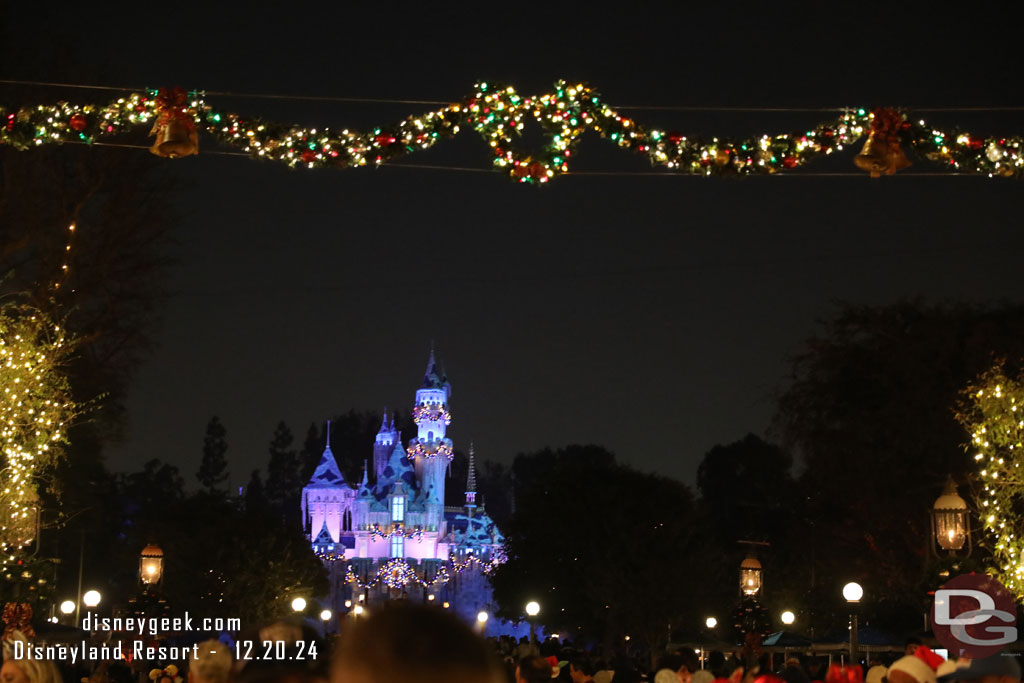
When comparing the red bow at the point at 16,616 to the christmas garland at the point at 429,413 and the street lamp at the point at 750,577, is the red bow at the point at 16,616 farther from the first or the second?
the christmas garland at the point at 429,413

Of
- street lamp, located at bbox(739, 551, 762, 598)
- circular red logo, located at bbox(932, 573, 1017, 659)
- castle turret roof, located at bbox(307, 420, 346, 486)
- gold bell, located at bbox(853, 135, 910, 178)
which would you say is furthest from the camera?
castle turret roof, located at bbox(307, 420, 346, 486)

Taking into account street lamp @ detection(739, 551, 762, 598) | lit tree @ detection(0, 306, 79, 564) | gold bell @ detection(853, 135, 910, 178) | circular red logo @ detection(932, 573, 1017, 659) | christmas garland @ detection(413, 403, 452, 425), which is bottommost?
circular red logo @ detection(932, 573, 1017, 659)

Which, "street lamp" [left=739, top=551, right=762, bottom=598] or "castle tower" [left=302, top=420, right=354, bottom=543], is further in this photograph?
"castle tower" [left=302, top=420, right=354, bottom=543]

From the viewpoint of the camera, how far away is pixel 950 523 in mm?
16625

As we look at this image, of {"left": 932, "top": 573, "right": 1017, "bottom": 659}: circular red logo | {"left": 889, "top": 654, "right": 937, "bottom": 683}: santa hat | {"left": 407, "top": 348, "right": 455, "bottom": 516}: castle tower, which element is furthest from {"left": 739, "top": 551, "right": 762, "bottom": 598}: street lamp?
{"left": 407, "top": 348, "right": 455, "bottom": 516}: castle tower

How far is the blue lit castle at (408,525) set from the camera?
102m

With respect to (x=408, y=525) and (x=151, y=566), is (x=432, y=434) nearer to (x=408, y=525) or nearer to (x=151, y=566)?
(x=408, y=525)

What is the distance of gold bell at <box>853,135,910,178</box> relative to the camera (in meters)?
11.1

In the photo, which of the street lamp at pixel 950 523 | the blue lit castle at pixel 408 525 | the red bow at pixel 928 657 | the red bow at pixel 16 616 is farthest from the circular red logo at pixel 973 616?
the blue lit castle at pixel 408 525

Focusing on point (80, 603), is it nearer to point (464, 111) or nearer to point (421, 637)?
point (464, 111)

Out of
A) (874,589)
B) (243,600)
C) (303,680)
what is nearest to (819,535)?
(874,589)

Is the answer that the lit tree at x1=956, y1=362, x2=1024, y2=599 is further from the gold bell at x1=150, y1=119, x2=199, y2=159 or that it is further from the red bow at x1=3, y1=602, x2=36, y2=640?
the red bow at x1=3, y1=602, x2=36, y2=640

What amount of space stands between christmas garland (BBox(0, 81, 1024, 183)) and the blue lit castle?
87.7m

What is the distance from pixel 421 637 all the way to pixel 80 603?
45.7 meters
